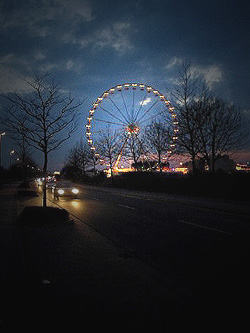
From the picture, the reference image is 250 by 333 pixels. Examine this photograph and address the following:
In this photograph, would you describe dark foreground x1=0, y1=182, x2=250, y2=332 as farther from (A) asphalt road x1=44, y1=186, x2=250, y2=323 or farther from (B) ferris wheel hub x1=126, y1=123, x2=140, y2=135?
(B) ferris wheel hub x1=126, y1=123, x2=140, y2=135

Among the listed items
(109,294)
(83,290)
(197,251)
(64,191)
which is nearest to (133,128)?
(64,191)

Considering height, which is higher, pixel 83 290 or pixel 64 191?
pixel 64 191

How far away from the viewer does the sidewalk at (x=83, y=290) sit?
3.48 meters

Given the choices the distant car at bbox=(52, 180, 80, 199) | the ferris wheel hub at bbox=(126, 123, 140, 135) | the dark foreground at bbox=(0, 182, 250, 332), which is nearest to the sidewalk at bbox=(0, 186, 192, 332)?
the dark foreground at bbox=(0, 182, 250, 332)

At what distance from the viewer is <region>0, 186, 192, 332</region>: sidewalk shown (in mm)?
3483

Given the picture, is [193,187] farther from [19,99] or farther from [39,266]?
[39,266]

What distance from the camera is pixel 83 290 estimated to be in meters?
4.42

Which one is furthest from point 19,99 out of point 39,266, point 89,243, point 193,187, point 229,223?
point 193,187

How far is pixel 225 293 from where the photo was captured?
4.06m

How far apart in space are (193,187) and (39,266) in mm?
21387

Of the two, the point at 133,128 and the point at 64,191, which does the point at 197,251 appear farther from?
the point at 133,128

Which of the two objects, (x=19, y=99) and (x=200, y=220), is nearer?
(x=200, y=220)

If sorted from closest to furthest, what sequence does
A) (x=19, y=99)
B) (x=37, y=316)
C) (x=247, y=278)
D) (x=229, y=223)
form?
(x=37, y=316) → (x=247, y=278) → (x=229, y=223) → (x=19, y=99)

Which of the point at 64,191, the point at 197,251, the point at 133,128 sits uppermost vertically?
the point at 133,128
